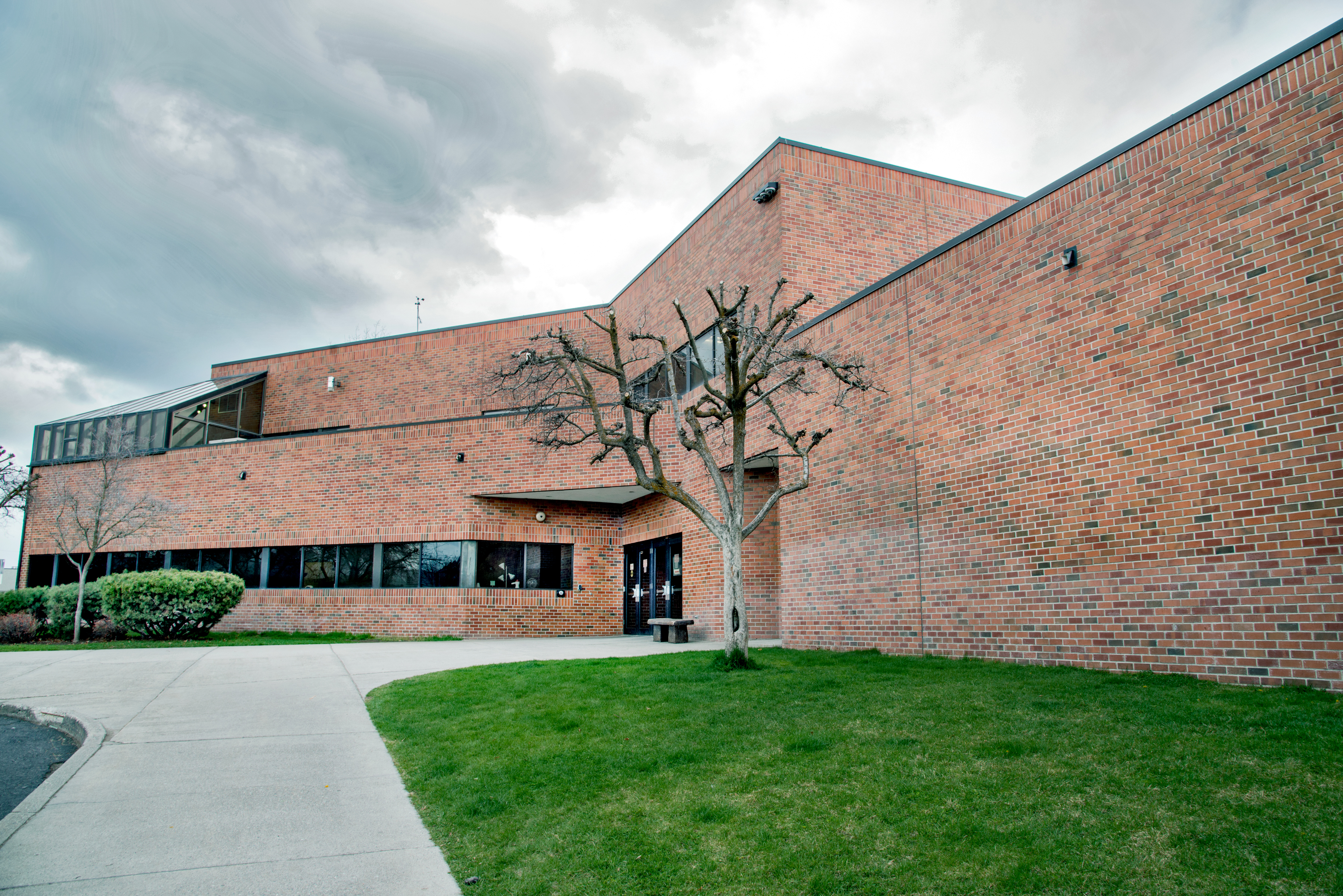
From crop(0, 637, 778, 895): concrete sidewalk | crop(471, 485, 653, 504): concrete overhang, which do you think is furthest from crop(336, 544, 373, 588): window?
crop(0, 637, 778, 895): concrete sidewalk

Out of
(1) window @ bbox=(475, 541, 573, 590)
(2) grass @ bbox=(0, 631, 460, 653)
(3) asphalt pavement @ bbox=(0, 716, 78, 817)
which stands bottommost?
(3) asphalt pavement @ bbox=(0, 716, 78, 817)

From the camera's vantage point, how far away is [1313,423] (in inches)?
240

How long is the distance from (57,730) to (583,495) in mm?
12689

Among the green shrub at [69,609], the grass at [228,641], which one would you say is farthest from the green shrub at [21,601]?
the grass at [228,641]

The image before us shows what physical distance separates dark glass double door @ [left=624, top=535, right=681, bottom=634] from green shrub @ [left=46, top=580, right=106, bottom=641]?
Answer: 11.6m

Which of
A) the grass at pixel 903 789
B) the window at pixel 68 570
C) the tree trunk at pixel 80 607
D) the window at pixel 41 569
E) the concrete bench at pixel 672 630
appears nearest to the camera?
the grass at pixel 903 789

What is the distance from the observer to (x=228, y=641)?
55.9 ft

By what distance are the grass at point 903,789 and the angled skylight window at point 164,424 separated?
19575mm

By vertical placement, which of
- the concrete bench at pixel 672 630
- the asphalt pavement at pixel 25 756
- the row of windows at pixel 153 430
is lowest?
the asphalt pavement at pixel 25 756

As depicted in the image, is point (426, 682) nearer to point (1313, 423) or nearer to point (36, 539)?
point (1313, 423)

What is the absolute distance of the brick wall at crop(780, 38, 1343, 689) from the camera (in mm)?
6234

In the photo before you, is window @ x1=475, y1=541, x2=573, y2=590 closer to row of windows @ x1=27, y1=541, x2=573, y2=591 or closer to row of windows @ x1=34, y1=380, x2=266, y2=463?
row of windows @ x1=27, y1=541, x2=573, y2=591

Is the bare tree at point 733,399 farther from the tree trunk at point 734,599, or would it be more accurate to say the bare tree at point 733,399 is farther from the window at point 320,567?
the window at point 320,567

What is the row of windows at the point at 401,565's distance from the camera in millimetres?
19625
